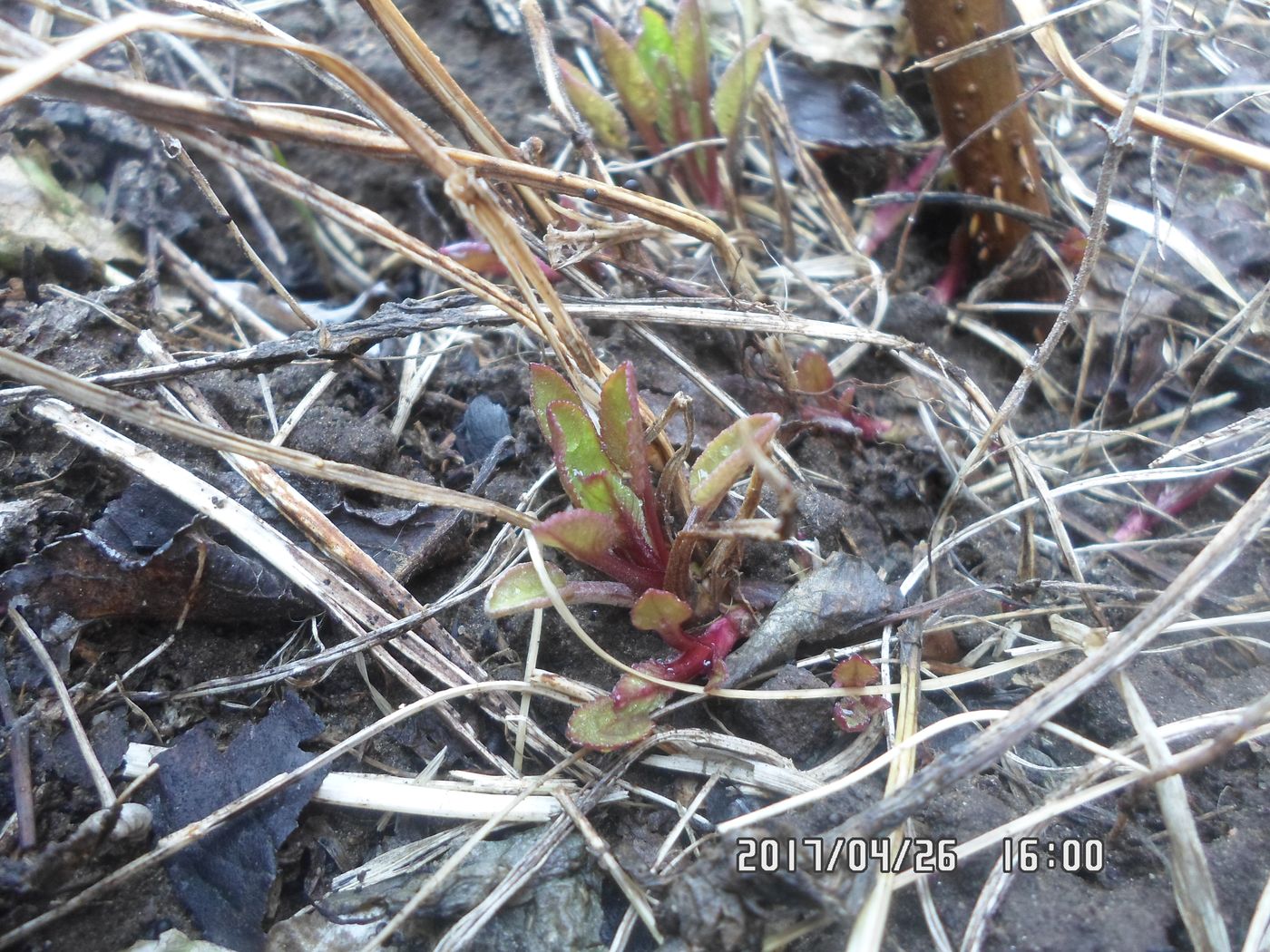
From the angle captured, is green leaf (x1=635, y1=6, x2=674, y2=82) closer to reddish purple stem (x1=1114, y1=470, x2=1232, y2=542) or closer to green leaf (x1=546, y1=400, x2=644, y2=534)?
green leaf (x1=546, y1=400, x2=644, y2=534)

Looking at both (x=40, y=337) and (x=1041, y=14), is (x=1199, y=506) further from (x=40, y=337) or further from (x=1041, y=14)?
(x=40, y=337)

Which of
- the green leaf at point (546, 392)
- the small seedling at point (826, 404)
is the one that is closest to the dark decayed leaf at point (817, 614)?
the small seedling at point (826, 404)

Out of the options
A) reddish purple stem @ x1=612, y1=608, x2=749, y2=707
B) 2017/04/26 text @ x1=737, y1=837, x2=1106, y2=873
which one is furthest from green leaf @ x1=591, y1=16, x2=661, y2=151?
2017/04/26 text @ x1=737, y1=837, x2=1106, y2=873

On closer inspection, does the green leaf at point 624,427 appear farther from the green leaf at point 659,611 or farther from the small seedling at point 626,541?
the green leaf at point 659,611

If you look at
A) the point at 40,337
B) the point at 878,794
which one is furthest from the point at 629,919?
the point at 40,337

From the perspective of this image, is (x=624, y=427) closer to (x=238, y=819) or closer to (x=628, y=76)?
(x=238, y=819)
